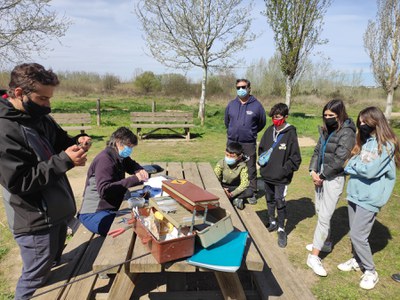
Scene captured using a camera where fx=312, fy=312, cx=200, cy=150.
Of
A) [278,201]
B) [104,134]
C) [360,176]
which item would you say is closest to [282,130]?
[278,201]

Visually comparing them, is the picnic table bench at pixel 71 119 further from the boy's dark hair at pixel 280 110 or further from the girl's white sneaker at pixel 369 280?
the girl's white sneaker at pixel 369 280

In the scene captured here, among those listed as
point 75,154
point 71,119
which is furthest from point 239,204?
point 71,119

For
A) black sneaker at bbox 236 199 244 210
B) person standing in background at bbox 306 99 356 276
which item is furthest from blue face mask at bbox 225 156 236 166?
person standing in background at bbox 306 99 356 276

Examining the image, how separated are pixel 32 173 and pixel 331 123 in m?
2.81

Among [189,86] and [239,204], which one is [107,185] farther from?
[189,86]

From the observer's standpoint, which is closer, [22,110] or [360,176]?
[22,110]

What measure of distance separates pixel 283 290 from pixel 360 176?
137 cm

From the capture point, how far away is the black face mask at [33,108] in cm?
195

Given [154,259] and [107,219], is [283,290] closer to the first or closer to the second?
[154,259]

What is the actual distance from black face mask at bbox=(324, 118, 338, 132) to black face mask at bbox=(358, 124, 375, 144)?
27 centimetres

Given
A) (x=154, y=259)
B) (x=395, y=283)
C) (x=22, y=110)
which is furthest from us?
(x=395, y=283)

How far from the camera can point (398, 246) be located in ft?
12.7

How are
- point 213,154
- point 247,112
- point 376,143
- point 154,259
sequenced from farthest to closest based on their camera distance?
1. point 213,154
2. point 247,112
3. point 376,143
4. point 154,259

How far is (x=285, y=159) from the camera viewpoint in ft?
12.7
